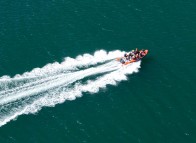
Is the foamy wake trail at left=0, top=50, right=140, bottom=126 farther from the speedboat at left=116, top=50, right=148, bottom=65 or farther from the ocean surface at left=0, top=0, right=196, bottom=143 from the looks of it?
the speedboat at left=116, top=50, right=148, bottom=65

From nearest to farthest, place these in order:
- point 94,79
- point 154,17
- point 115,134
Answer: point 115,134 < point 94,79 < point 154,17

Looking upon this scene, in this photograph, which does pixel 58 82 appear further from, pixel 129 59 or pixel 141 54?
pixel 141 54

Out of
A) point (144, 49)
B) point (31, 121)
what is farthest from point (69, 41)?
point (31, 121)

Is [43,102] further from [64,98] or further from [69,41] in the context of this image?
[69,41]

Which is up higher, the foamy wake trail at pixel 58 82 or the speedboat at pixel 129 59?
the speedboat at pixel 129 59

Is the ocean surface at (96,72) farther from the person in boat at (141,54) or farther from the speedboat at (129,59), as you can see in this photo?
the person in boat at (141,54)

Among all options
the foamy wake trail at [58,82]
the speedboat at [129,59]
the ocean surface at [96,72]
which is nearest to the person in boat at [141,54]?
the speedboat at [129,59]
